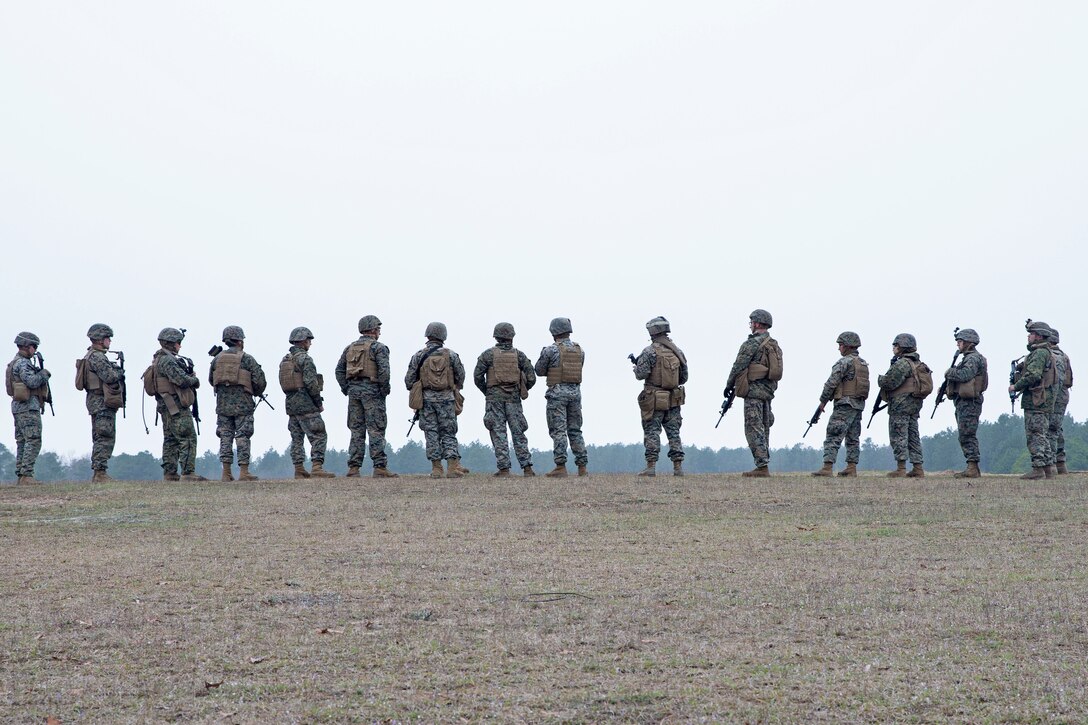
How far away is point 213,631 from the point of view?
8375mm

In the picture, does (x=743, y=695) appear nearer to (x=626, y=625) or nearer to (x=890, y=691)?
(x=890, y=691)

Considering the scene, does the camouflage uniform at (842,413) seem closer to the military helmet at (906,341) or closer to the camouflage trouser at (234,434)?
the military helmet at (906,341)

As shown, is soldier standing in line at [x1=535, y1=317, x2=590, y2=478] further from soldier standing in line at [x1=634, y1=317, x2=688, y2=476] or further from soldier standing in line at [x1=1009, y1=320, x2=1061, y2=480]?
soldier standing in line at [x1=1009, y1=320, x2=1061, y2=480]

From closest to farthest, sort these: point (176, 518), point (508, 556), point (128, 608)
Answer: point (128, 608) < point (508, 556) < point (176, 518)

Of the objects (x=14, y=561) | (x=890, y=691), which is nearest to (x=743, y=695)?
(x=890, y=691)

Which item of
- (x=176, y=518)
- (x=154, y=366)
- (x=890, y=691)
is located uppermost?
(x=154, y=366)

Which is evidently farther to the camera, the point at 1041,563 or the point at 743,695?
the point at 1041,563

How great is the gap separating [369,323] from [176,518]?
6.44 m

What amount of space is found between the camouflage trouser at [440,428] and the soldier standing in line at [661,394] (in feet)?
10.3

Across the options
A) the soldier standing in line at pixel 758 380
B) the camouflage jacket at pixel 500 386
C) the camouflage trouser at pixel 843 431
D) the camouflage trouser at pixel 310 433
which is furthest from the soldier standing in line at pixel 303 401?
the camouflage trouser at pixel 843 431

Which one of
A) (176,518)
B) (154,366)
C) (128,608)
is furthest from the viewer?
(154,366)

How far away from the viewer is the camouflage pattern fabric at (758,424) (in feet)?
65.9

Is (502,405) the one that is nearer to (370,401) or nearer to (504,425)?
(504,425)

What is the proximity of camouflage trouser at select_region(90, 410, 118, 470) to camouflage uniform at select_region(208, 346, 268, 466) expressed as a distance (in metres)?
1.75
